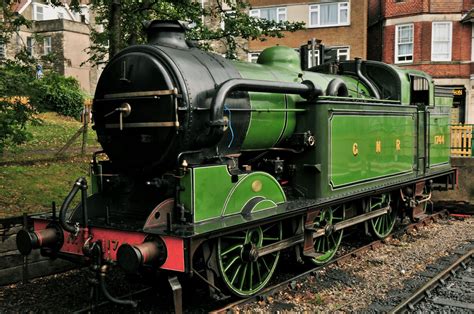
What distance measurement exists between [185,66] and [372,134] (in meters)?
3.66

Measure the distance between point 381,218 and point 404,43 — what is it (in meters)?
18.7

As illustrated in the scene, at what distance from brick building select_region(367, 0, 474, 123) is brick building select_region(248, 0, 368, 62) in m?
1.60

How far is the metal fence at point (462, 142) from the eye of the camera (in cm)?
1419

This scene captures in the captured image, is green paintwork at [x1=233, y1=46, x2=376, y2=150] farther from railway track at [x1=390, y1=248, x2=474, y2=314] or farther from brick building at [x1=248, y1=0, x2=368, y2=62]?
brick building at [x1=248, y1=0, x2=368, y2=62]

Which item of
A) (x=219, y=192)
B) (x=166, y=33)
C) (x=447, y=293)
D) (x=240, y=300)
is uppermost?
(x=166, y=33)

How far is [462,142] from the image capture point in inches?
565

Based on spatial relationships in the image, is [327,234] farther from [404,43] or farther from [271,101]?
[404,43]

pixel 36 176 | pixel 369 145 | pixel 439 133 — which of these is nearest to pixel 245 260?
pixel 369 145

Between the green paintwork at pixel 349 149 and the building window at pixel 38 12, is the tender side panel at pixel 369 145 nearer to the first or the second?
the green paintwork at pixel 349 149

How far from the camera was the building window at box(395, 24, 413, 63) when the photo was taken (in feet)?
82.1

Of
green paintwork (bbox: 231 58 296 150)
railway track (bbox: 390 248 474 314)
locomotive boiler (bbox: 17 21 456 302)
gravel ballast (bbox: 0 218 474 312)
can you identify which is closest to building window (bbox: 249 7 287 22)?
locomotive boiler (bbox: 17 21 456 302)

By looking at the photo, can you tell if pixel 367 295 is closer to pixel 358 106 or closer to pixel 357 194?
pixel 357 194

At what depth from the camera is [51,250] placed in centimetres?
538

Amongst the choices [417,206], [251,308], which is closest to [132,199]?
[251,308]
